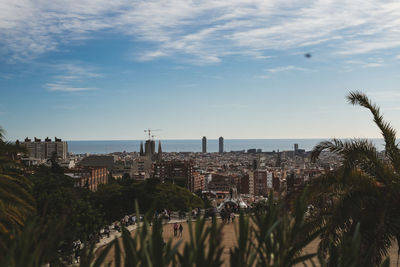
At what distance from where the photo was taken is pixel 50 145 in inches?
6014

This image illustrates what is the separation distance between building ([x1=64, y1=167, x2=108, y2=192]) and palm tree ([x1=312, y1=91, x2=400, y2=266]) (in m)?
52.7

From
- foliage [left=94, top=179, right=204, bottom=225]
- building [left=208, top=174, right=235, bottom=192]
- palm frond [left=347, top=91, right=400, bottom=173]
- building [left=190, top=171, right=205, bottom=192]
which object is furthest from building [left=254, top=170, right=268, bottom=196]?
palm frond [left=347, top=91, right=400, bottom=173]

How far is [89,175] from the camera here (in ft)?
210

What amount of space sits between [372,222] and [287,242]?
12.2 ft

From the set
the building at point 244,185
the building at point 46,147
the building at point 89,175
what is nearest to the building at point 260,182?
the building at point 244,185

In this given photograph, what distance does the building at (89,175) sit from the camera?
60.4 m

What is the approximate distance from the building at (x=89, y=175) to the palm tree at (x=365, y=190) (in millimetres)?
52708

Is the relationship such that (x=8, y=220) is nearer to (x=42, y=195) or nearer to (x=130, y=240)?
(x=130, y=240)

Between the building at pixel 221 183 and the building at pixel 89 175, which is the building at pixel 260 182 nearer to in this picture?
the building at pixel 221 183

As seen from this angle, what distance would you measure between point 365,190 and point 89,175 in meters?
60.6

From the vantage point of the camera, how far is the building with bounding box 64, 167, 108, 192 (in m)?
60.4

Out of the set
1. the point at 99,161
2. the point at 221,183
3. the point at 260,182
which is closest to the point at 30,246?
the point at 221,183

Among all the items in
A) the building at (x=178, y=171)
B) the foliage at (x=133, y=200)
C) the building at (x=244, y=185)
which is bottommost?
the building at (x=244, y=185)

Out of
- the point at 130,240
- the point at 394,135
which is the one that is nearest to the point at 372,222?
the point at 394,135
